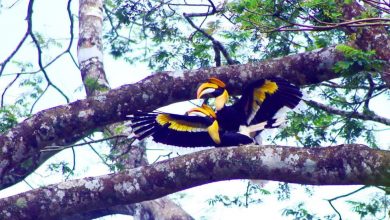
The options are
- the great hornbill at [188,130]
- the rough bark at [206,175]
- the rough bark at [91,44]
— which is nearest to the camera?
the rough bark at [206,175]

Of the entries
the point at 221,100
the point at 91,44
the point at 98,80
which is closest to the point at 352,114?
the point at 221,100

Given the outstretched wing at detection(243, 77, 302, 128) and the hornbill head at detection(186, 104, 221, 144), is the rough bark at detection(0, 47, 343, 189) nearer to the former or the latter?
the outstretched wing at detection(243, 77, 302, 128)

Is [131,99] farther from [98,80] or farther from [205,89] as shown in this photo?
[98,80]

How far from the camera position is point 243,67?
13.4 ft

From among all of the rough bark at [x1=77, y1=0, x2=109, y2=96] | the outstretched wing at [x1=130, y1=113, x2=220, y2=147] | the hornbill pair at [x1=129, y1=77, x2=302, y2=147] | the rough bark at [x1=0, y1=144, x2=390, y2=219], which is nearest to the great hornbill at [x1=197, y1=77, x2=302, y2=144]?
the hornbill pair at [x1=129, y1=77, x2=302, y2=147]

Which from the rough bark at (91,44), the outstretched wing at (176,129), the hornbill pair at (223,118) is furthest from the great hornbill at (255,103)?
the rough bark at (91,44)

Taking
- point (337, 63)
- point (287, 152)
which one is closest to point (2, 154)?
point (287, 152)

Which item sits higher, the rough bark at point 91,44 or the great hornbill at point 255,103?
the rough bark at point 91,44

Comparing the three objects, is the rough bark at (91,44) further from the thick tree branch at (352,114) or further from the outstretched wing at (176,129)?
the thick tree branch at (352,114)

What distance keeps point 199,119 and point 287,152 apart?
3.56ft

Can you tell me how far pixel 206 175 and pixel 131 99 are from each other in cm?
75

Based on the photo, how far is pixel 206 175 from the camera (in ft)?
11.0

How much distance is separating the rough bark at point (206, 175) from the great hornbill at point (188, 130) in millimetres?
599

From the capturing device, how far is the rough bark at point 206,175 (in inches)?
122
